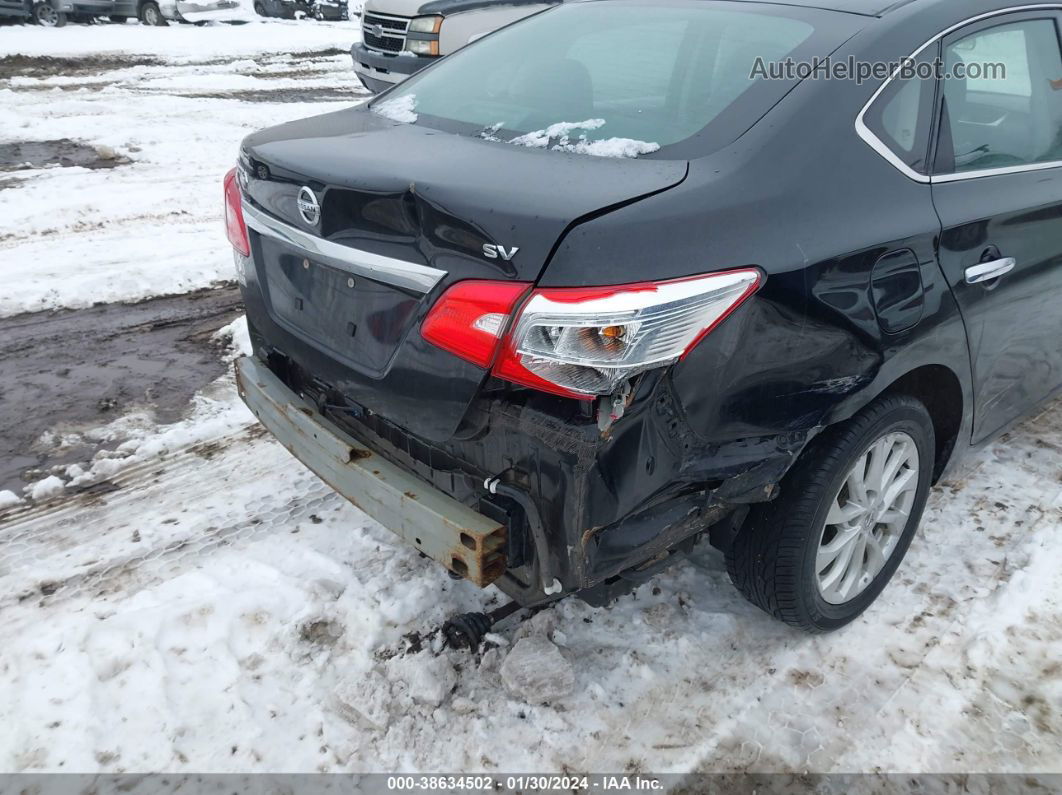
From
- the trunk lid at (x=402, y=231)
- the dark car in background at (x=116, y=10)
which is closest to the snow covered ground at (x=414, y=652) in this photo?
the trunk lid at (x=402, y=231)

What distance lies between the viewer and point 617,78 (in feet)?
8.76

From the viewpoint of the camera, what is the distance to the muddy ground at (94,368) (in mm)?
3562

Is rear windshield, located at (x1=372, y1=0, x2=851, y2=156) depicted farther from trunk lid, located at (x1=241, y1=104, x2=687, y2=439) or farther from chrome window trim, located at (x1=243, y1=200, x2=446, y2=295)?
chrome window trim, located at (x1=243, y1=200, x2=446, y2=295)

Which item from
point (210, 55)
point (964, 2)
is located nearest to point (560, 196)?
point (964, 2)

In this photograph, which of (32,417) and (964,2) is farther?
(32,417)

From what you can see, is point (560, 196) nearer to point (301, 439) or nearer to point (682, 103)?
point (682, 103)

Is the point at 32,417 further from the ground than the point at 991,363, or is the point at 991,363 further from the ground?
the point at 991,363

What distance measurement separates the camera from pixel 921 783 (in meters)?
2.21

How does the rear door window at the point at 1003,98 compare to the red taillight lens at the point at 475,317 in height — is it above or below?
above

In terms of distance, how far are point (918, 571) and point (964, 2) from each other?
1836 millimetres

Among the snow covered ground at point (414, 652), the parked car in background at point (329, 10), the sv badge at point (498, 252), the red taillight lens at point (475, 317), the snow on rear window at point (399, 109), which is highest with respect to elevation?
the snow on rear window at point (399, 109)

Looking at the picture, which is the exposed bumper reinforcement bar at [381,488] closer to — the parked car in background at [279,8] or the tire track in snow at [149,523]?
the tire track in snow at [149,523]

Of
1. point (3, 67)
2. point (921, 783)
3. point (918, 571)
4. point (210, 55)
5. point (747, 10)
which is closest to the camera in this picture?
point (921, 783)

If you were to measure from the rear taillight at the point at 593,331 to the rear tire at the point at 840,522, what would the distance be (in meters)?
0.71
